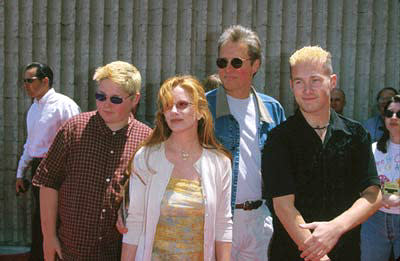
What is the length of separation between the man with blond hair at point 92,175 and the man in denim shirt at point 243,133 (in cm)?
58

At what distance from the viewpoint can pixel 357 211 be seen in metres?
2.47

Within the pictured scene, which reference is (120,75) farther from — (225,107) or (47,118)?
(47,118)

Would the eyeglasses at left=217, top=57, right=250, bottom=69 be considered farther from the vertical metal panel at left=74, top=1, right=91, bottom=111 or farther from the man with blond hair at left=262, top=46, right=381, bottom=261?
the vertical metal panel at left=74, top=1, right=91, bottom=111

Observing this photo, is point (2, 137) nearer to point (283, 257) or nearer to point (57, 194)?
point (57, 194)

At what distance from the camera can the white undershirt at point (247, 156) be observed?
10.4 feet

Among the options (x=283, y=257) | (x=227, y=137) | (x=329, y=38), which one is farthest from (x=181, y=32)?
(x=283, y=257)

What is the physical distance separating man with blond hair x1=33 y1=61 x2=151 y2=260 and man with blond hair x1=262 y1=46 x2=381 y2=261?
903mm

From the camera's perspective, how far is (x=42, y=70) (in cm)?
515

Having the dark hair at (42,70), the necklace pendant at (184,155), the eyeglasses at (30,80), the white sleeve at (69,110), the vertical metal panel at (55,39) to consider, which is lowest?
the necklace pendant at (184,155)

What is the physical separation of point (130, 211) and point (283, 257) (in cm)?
82

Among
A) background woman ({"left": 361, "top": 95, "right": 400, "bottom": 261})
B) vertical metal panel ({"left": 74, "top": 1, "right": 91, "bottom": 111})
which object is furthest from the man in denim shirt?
vertical metal panel ({"left": 74, "top": 1, "right": 91, "bottom": 111})

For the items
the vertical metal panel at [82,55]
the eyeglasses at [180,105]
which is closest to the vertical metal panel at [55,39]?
the vertical metal panel at [82,55]

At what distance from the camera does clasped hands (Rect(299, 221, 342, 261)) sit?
7.86 feet

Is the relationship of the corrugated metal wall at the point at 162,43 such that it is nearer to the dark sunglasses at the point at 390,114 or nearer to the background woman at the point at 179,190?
the dark sunglasses at the point at 390,114
